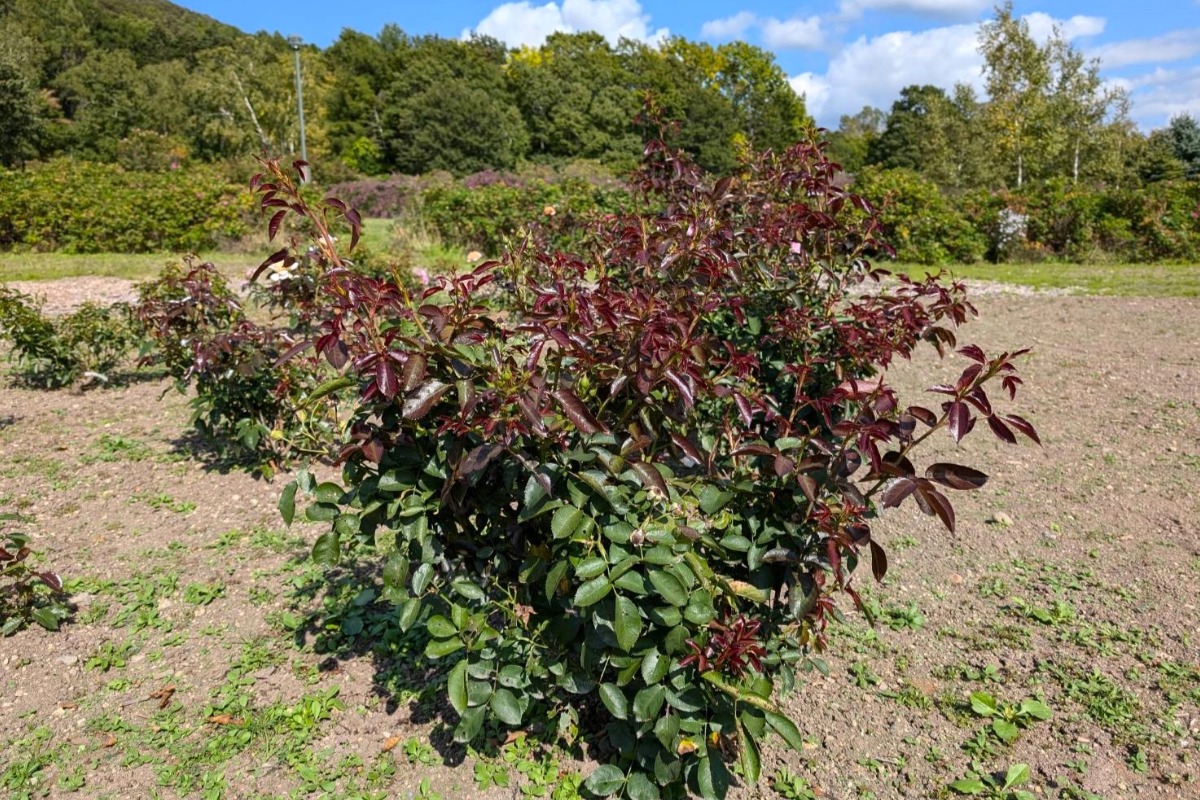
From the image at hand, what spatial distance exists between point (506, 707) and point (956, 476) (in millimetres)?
1031

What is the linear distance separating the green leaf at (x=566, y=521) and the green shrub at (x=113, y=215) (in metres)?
11.0

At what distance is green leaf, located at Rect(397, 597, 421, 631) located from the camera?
5.94ft

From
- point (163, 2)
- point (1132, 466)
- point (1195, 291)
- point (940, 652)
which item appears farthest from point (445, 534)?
point (163, 2)

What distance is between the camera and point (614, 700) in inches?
66.9

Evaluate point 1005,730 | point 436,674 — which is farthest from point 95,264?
point 1005,730

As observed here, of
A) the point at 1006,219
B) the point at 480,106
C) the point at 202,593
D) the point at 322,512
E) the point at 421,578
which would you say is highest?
the point at 480,106

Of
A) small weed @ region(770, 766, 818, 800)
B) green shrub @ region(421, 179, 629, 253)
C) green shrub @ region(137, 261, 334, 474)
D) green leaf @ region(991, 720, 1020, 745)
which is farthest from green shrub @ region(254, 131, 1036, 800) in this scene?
green shrub @ region(421, 179, 629, 253)

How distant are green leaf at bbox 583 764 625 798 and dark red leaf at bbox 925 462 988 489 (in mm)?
933

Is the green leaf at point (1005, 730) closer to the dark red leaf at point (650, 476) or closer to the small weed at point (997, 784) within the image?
the small weed at point (997, 784)

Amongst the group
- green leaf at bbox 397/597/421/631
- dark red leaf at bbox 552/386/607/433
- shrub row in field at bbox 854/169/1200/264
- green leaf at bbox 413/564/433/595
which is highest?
shrub row in field at bbox 854/169/1200/264

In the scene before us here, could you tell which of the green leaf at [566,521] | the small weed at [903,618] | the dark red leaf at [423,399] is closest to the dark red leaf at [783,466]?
the green leaf at [566,521]

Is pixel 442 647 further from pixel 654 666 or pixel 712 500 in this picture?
pixel 712 500

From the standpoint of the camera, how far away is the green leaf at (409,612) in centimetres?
181

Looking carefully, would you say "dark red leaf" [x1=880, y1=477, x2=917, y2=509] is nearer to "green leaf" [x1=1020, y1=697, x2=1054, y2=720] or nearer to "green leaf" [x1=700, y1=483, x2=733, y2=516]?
"green leaf" [x1=700, y1=483, x2=733, y2=516]
